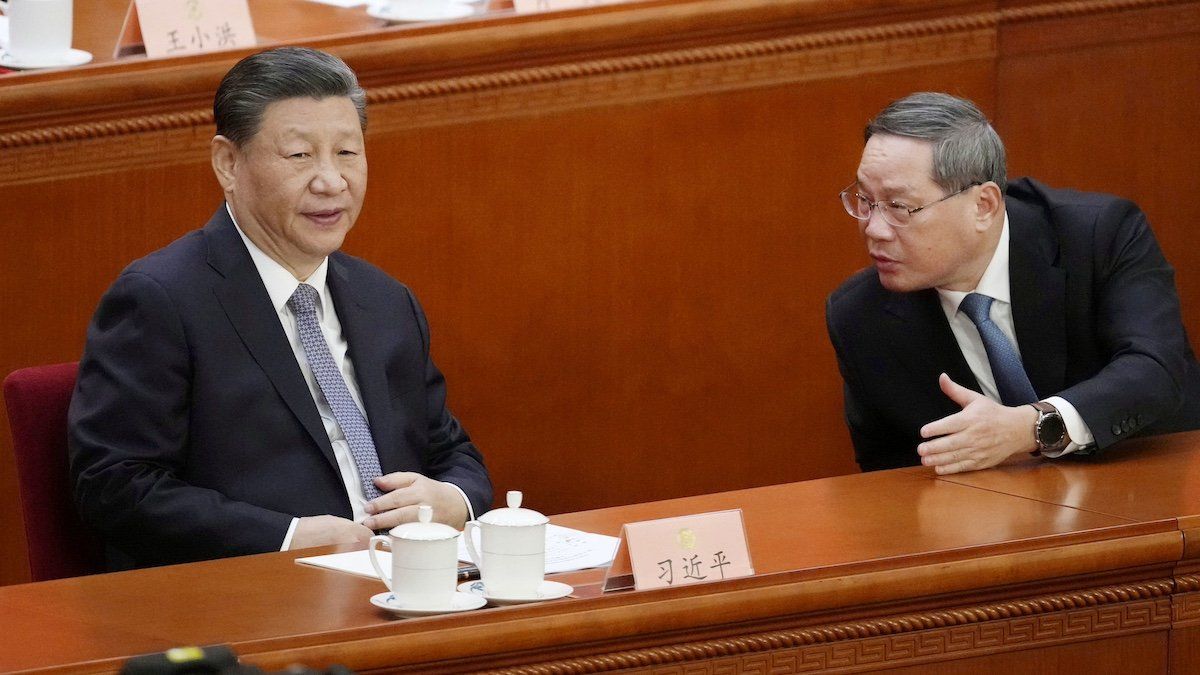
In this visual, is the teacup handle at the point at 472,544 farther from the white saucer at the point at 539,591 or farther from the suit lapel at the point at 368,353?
the suit lapel at the point at 368,353

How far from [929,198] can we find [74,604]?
1.48m

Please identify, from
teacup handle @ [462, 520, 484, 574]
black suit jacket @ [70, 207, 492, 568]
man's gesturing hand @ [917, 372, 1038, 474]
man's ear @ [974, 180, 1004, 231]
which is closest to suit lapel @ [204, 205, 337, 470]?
black suit jacket @ [70, 207, 492, 568]

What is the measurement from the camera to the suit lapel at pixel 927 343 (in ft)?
9.59

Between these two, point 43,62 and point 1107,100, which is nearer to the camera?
point 43,62

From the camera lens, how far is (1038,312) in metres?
2.91

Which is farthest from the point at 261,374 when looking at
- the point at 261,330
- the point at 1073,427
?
the point at 1073,427

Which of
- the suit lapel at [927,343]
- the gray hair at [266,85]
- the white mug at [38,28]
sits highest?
the white mug at [38,28]

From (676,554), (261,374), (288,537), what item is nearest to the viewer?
(676,554)

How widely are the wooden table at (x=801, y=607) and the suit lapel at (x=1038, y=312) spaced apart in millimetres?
433

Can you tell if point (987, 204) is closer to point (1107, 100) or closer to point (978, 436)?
point (978, 436)

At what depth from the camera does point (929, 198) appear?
2869 mm

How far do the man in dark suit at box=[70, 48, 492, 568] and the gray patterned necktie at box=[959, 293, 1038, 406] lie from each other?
838 mm

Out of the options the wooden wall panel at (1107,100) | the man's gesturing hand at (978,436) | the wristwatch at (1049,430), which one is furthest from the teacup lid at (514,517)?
the wooden wall panel at (1107,100)

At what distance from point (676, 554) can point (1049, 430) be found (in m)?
0.86
